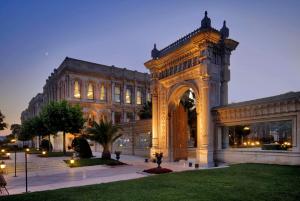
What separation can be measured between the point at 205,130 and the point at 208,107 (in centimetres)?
146

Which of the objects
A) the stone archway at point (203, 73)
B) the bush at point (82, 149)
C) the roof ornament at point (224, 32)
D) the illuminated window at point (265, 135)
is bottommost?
the bush at point (82, 149)

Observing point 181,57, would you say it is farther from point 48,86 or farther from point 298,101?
point 48,86

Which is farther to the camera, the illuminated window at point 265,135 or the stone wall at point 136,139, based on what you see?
the stone wall at point 136,139

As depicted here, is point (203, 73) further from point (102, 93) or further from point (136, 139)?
point (102, 93)

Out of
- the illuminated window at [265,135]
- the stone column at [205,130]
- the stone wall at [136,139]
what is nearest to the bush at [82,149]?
the stone wall at [136,139]

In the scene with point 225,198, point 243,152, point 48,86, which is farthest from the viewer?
point 48,86

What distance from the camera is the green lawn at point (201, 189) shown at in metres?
7.66

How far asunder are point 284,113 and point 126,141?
19.3m

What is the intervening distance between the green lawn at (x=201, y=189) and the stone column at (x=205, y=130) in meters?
4.52

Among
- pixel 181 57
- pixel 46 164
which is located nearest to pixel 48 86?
pixel 46 164

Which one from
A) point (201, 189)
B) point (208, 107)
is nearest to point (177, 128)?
point (208, 107)

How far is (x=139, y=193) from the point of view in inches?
332

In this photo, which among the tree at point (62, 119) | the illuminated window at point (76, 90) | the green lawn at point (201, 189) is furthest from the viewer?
the illuminated window at point (76, 90)

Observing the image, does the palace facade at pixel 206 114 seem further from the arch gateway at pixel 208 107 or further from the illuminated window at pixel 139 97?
the illuminated window at pixel 139 97
